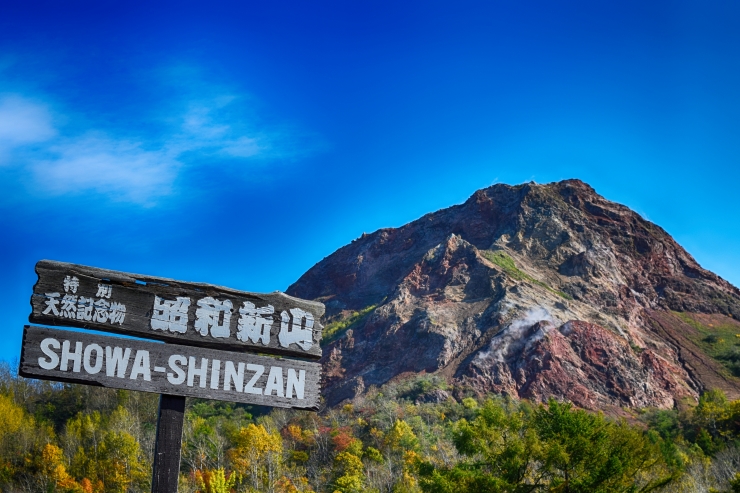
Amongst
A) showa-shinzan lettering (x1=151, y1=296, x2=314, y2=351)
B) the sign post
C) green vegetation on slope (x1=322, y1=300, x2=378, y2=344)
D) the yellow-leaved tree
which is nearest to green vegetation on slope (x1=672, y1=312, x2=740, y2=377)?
green vegetation on slope (x1=322, y1=300, x2=378, y2=344)

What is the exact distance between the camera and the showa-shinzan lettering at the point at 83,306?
5.04m

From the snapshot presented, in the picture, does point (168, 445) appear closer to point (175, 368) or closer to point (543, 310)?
point (175, 368)

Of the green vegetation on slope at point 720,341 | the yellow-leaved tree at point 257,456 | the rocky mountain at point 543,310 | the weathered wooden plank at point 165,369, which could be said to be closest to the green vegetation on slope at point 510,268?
the rocky mountain at point 543,310

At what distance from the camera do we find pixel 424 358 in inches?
3305

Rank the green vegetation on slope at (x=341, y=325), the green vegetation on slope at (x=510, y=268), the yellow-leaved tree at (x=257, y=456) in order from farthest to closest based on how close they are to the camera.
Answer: the green vegetation on slope at (x=341, y=325)
the green vegetation on slope at (x=510, y=268)
the yellow-leaved tree at (x=257, y=456)

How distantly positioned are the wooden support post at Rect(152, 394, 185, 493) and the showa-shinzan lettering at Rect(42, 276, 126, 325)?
743 mm

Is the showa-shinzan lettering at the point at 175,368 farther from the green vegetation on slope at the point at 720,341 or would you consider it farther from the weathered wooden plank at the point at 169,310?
the green vegetation on slope at the point at 720,341

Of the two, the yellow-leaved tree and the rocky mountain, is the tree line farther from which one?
the rocky mountain

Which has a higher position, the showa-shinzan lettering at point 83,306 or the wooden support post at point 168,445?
the showa-shinzan lettering at point 83,306

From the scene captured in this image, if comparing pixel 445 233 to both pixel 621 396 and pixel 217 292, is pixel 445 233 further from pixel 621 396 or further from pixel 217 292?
pixel 217 292

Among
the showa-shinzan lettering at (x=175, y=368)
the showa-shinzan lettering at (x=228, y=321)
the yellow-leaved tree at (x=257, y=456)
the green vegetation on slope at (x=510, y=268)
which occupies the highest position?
the green vegetation on slope at (x=510, y=268)

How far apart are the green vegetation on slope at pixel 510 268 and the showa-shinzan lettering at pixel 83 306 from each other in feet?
293

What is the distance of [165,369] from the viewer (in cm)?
510

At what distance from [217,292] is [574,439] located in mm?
15506
